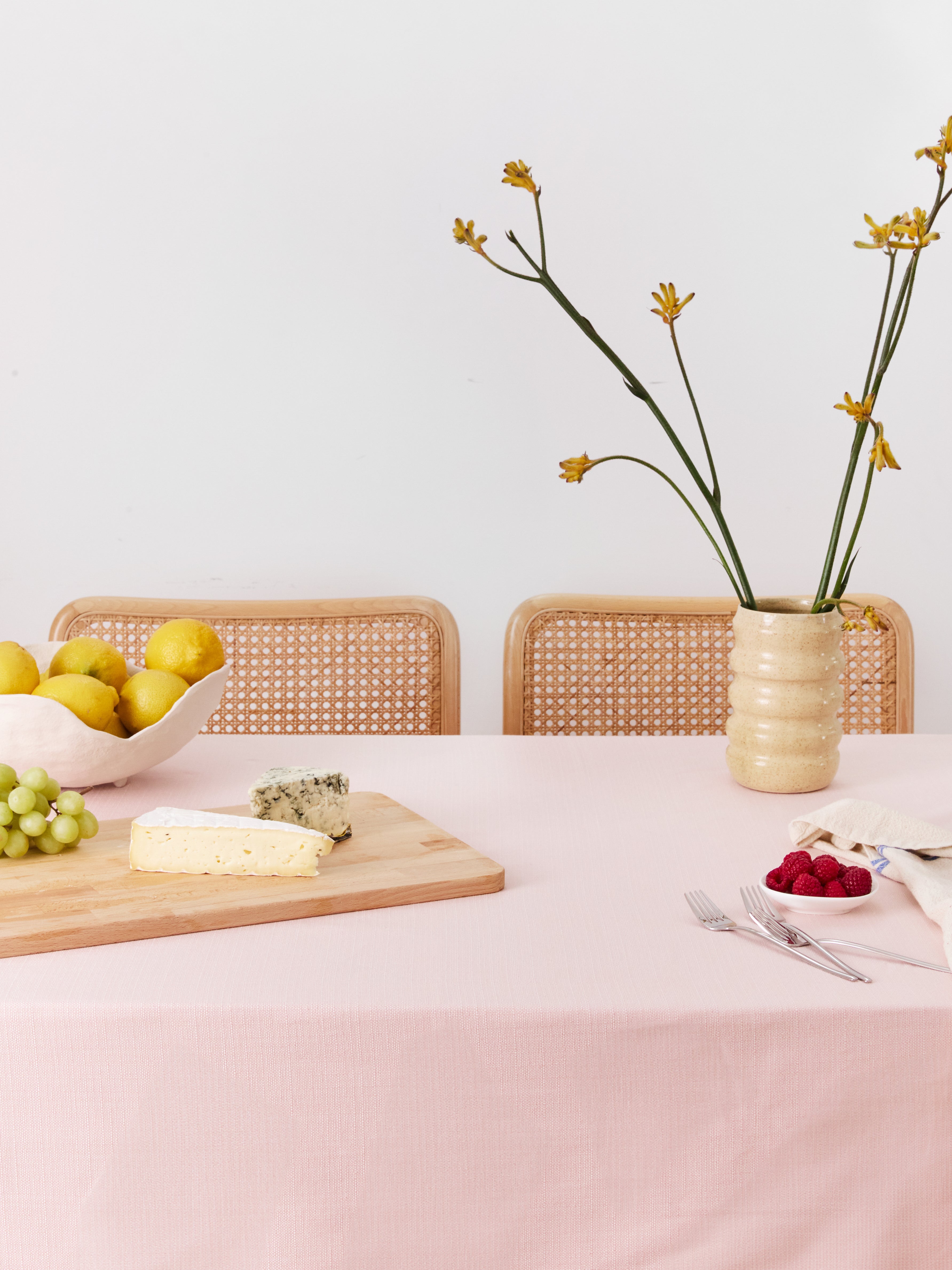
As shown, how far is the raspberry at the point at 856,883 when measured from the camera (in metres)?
0.72

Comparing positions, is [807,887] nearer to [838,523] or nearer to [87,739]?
[838,523]

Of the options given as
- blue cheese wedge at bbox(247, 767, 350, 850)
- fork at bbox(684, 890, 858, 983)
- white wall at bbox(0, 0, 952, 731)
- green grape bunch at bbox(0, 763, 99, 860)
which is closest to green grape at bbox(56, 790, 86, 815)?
green grape bunch at bbox(0, 763, 99, 860)

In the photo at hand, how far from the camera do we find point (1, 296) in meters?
1.94

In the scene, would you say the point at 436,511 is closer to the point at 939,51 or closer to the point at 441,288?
the point at 441,288

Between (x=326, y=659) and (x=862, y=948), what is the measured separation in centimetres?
104

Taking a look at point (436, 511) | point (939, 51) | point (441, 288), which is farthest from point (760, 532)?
point (939, 51)

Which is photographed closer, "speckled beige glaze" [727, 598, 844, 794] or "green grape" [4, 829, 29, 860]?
"green grape" [4, 829, 29, 860]

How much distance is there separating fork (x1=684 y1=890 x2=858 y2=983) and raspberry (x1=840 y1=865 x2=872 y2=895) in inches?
3.2

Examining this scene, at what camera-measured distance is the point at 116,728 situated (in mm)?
990

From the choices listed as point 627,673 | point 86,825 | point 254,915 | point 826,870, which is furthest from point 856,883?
point 627,673

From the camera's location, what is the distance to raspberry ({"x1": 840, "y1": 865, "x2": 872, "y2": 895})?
72cm

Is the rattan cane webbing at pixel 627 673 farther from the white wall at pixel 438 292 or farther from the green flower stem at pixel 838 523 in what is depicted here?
the green flower stem at pixel 838 523

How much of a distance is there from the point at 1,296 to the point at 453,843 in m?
1.58

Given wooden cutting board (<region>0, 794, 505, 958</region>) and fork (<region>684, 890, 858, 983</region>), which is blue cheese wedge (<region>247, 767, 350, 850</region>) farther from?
fork (<region>684, 890, 858, 983</region>)
